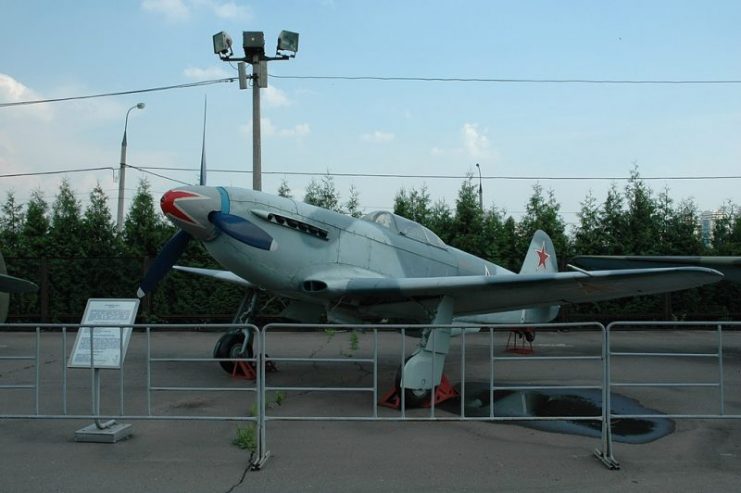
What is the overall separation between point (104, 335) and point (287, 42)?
12.9 metres

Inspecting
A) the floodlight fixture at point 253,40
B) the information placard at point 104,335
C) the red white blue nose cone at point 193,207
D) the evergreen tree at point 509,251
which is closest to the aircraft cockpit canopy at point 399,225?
the red white blue nose cone at point 193,207

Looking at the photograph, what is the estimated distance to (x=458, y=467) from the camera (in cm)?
445

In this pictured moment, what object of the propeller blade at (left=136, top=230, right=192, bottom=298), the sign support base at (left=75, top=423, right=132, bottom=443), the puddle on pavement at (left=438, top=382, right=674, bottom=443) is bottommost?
the puddle on pavement at (left=438, top=382, right=674, bottom=443)

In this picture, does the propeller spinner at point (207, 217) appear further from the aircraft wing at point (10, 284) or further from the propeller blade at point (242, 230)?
the aircraft wing at point (10, 284)

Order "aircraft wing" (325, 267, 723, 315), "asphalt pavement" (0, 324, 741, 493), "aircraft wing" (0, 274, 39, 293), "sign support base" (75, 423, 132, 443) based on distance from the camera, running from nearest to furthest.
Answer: "asphalt pavement" (0, 324, 741, 493)
"sign support base" (75, 423, 132, 443)
"aircraft wing" (325, 267, 723, 315)
"aircraft wing" (0, 274, 39, 293)

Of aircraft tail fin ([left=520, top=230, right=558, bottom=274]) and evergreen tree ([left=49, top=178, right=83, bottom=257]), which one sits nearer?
aircraft tail fin ([left=520, top=230, right=558, bottom=274])

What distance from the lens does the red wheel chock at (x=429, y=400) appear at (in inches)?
262

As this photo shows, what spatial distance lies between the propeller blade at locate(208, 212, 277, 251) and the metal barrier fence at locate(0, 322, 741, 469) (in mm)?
1026

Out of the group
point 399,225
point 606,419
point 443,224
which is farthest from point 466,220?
point 606,419

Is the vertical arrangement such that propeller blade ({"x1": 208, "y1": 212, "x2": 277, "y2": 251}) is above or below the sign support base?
above

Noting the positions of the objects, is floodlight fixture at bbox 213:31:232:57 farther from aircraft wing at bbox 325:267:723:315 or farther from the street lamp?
aircraft wing at bbox 325:267:723:315

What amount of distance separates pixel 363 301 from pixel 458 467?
3.48 m

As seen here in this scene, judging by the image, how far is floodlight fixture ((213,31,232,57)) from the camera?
16.4 metres

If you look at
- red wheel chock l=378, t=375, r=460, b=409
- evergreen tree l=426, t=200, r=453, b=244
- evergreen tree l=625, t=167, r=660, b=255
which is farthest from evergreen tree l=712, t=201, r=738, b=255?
red wheel chock l=378, t=375, r=460, b=409
